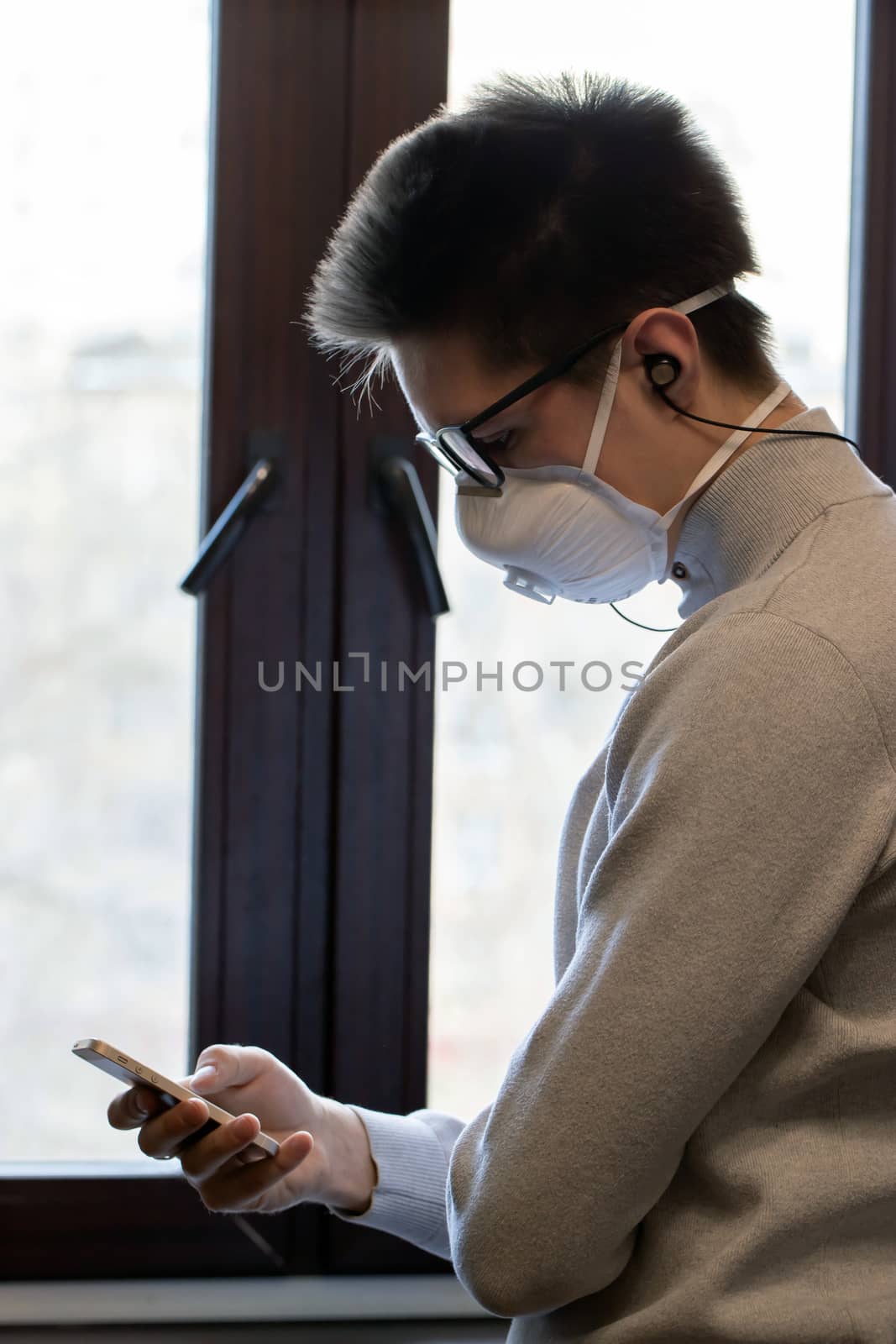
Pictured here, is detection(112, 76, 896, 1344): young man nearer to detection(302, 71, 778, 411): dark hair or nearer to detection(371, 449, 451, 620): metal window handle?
detection(302, 71, 778, 411): dark hair

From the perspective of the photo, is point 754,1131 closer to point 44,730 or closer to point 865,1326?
point 865,1326

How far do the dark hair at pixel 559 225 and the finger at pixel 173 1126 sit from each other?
0.46m

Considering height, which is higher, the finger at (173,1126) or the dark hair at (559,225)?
the dark hair at (559,225)

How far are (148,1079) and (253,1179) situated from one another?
11 centimetres

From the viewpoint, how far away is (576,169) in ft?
2.27

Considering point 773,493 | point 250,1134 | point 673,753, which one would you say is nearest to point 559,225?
point 773,493

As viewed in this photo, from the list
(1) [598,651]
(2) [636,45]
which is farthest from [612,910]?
(2) [636,45]

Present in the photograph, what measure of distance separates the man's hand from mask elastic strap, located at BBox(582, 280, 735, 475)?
434 mm

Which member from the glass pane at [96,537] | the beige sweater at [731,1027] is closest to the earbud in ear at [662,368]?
the beige sweater at [731,1027]

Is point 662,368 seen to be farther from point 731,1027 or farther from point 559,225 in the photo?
point 731,1027

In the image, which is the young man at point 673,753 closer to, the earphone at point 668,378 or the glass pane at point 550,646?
the earphone at point 668,378

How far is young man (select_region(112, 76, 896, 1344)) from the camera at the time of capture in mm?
559

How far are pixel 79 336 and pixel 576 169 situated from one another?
0.60m

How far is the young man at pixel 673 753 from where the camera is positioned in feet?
1.83
